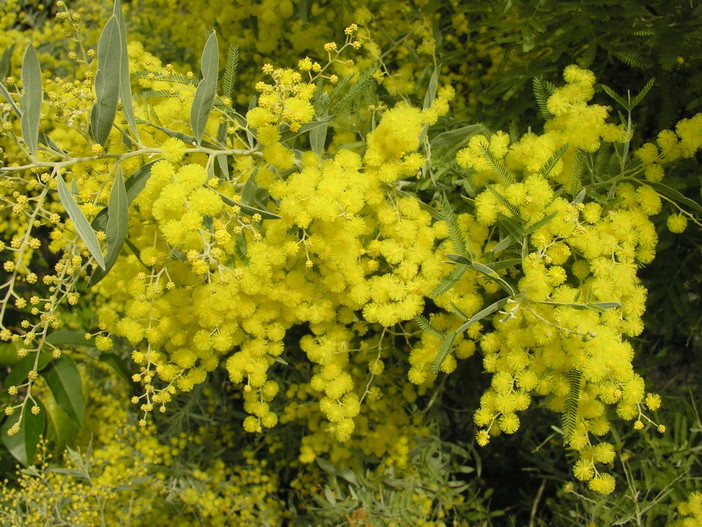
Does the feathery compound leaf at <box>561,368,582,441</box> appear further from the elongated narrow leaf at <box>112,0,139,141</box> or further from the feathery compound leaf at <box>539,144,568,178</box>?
the elongated narrow leaf at <box>112,0,139,141</box>

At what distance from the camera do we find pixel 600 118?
146 centimetres

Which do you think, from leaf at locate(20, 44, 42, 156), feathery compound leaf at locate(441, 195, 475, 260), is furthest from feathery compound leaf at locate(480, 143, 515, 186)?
leaf at locate(20, 44, 42, 156)

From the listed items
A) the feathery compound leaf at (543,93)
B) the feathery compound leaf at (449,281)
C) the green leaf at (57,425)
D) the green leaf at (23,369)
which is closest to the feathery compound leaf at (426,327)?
the feathery compound leaf at (449,281)

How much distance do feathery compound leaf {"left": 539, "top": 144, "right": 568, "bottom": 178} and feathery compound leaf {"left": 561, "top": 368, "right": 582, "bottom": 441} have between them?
475 millimetres

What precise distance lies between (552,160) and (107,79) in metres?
1.03

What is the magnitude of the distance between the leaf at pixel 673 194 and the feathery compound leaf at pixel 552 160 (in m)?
0.27

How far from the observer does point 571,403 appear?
1.39 m

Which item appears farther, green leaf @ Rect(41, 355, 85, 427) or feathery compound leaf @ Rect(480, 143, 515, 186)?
green leaf @ Rect(41, 355, 85, 427)

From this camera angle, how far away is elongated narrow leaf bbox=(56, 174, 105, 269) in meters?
1.19

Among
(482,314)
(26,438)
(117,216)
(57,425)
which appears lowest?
(57,425)

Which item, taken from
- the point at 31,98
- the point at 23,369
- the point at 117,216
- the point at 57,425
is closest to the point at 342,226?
the point at 117,216

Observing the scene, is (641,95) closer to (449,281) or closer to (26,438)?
(449,281)

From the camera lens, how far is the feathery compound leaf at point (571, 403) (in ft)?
4.52

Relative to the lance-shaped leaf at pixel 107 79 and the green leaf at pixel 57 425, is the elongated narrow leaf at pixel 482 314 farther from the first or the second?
the green leaf at pixel 57 425
